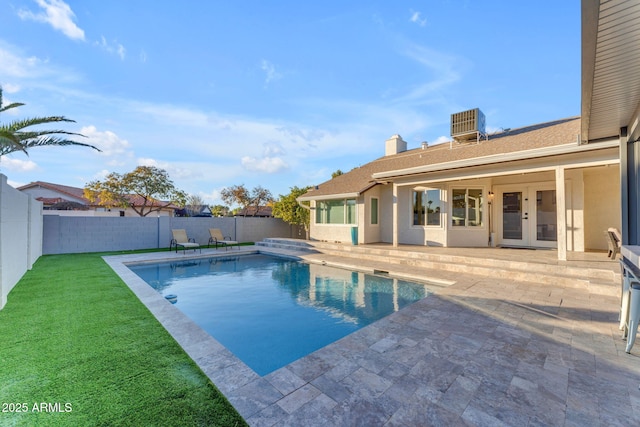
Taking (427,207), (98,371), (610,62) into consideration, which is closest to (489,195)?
(427,207)

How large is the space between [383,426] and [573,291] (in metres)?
6.88

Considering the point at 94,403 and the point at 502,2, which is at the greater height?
the point at 502,2

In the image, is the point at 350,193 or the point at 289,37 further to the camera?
the point at 350,193

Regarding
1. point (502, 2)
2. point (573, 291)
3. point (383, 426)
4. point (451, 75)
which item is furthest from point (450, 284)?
point (451, 75)

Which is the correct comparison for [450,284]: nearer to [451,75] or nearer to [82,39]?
[451,75]

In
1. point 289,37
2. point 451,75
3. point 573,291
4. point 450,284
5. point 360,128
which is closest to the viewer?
point 573,291

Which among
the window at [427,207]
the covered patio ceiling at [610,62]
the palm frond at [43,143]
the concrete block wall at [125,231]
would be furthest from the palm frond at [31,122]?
the window at [427,207]

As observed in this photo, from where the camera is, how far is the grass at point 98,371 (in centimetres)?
242

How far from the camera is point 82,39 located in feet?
30.2

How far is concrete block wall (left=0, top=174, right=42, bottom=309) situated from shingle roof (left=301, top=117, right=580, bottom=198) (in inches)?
467

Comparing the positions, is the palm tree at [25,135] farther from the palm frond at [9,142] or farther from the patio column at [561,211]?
the patio column at [561,211]

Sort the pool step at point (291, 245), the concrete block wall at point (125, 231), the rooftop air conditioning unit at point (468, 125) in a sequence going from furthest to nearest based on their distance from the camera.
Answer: the pool step at point (291, 245), the rooftop air conditioning unit at point (468, 125), the concrete block wall at point (125, 231)

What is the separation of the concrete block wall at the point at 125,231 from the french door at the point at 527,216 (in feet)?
48.8

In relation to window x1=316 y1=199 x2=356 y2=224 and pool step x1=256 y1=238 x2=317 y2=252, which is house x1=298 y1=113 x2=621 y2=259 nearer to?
window x1=316 y1=199 x2=356 y2=224
